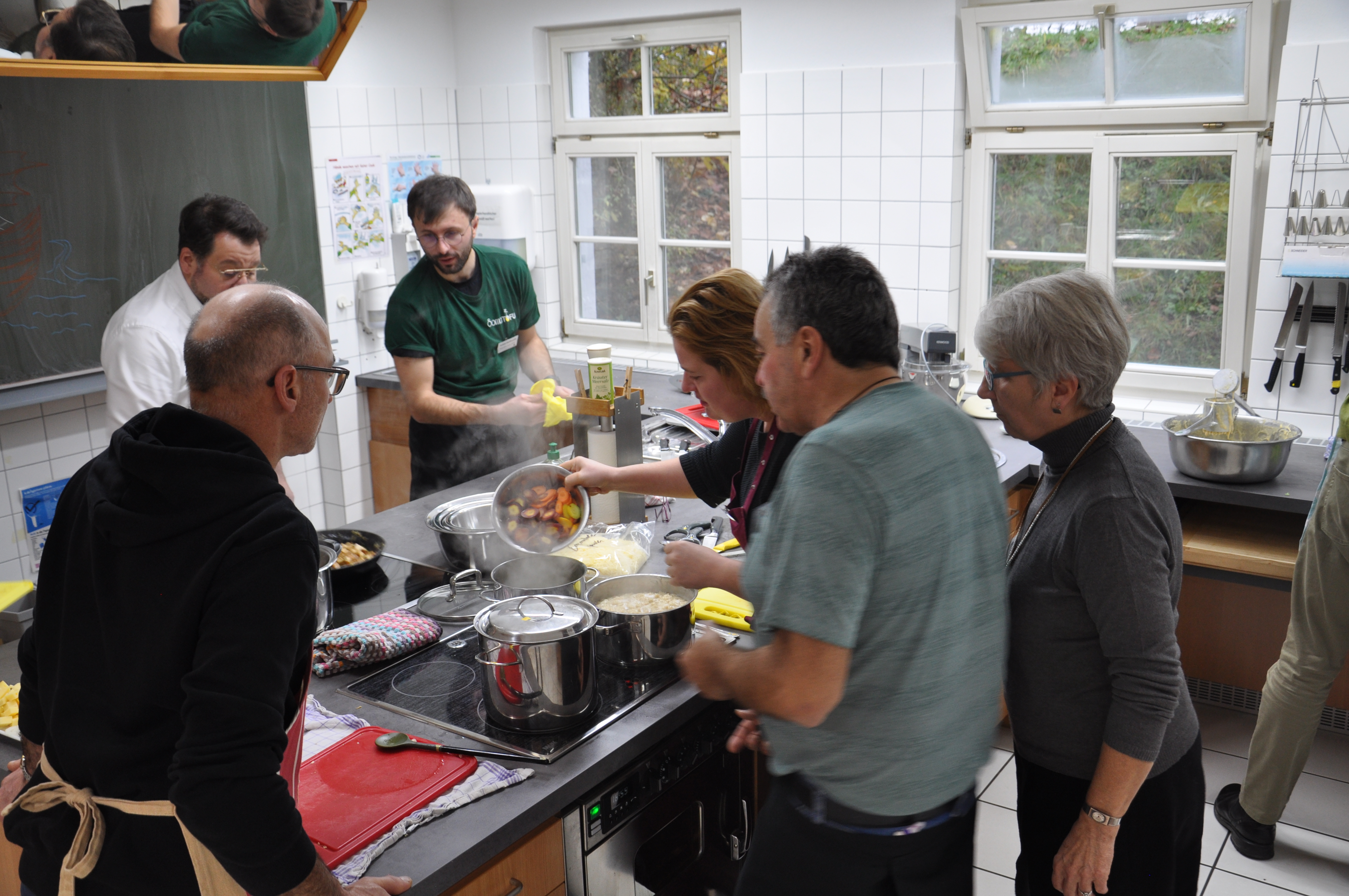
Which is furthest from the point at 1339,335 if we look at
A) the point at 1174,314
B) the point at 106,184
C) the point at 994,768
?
the point at 106,184

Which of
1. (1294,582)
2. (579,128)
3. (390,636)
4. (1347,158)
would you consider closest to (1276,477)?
(1294,582)

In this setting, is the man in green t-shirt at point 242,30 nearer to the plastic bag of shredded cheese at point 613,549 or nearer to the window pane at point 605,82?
the plastic bag of shredded cheese at point 613,549

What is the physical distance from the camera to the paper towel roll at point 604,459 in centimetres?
259

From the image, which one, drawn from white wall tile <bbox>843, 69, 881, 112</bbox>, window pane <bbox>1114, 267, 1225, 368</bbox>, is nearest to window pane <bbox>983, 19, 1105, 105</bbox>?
white wall tile <bbox>843, 69, 881, 112</bbox>

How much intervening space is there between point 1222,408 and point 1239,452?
24cm

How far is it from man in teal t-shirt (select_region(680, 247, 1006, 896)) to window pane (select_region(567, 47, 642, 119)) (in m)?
3.67

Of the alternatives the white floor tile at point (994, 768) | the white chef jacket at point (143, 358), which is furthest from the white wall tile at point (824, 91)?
the white chef jacket at point (143, 358)

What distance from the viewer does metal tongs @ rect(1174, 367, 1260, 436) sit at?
3.11 metres

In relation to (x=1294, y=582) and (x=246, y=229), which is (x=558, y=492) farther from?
(x=1294, y=582)

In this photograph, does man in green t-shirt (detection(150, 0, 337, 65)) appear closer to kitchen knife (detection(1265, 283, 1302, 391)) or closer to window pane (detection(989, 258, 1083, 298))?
window pane (detection(989, 258, 1083, 298))

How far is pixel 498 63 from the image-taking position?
4.99 metres

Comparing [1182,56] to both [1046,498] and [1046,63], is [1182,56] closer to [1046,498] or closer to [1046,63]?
[1046,63]

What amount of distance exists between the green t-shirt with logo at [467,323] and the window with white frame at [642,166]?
1.38 meters

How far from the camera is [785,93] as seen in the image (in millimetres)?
4211
